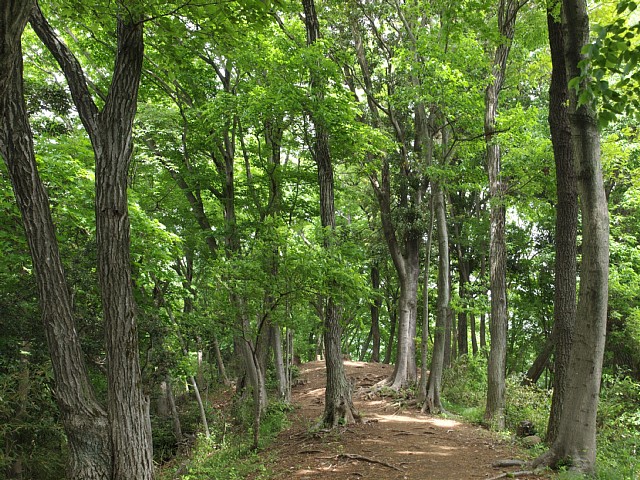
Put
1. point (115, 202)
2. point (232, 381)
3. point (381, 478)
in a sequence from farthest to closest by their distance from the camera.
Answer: point (232, 381) < point (381, 478) < point (115, 202)

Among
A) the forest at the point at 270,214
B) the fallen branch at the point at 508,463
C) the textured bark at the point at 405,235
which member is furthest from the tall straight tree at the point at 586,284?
the textured bark at the point at 405,235

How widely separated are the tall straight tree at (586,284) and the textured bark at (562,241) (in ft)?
6.82

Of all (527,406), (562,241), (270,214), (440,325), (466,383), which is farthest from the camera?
(466,383)

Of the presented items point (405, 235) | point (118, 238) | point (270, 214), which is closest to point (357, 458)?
point (118, 238)

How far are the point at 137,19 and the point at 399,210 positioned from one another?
11.4 m

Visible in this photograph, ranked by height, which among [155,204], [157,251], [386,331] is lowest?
[386,331]

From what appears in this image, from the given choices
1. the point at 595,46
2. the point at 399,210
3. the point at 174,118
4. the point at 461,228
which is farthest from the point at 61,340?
the point at 461,228

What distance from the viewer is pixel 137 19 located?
4887mm

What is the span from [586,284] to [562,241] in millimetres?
2617

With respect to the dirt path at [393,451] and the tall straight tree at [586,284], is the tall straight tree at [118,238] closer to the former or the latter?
the dirt path at [393,451]

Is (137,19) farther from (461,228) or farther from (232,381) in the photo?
(232,381)

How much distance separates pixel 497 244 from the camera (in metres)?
11.2

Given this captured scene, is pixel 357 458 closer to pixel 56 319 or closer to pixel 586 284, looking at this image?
pixel 586 284

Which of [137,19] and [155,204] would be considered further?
[155,204]
